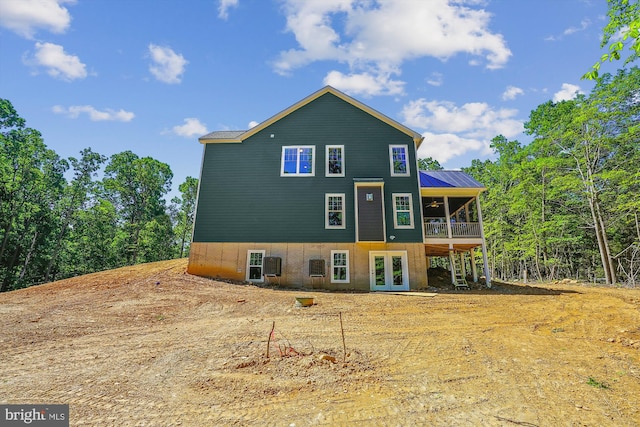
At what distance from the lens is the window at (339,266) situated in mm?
14203

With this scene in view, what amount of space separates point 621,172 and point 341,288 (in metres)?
15.9

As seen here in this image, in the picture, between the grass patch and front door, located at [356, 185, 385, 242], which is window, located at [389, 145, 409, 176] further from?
the grass patch

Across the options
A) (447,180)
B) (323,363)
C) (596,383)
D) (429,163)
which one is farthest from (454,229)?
(429,163)

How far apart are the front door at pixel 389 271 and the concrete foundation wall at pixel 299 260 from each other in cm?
20

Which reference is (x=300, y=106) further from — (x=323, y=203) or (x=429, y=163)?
(x=429, y=163)

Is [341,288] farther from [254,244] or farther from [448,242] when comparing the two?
[448,242]

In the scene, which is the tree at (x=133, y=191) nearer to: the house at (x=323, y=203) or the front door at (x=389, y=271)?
the house at (x=323, y=203)

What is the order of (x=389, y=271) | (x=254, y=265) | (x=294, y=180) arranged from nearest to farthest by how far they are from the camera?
(x=389, y=271), (x=254, y=265), (x=294, y=180)

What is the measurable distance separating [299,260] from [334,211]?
9.74 feet

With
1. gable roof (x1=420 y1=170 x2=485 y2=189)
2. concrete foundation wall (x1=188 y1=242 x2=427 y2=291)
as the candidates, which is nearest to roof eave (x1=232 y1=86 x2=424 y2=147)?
gable roof (x1=420 y1=170 x2=485 y2=189)

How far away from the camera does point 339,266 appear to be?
47.0 ft

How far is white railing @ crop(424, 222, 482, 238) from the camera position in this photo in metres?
14.9

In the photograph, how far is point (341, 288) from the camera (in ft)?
46.1

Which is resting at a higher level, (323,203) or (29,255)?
(323,203)
